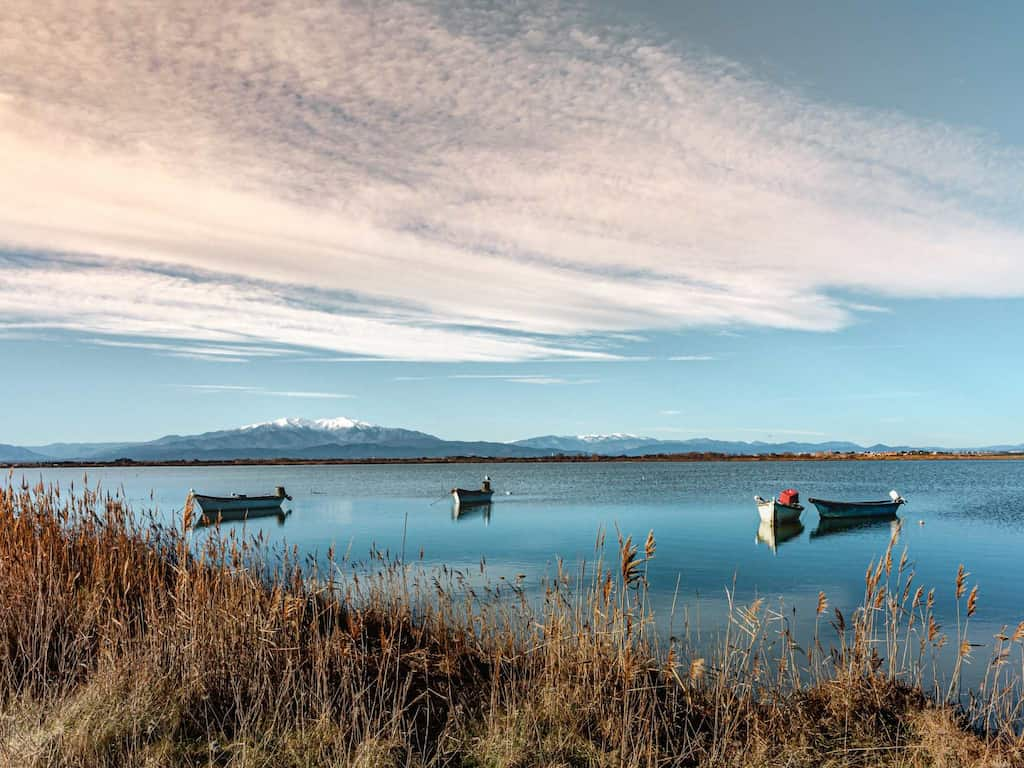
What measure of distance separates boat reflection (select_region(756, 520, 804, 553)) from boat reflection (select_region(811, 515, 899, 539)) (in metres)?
0.94

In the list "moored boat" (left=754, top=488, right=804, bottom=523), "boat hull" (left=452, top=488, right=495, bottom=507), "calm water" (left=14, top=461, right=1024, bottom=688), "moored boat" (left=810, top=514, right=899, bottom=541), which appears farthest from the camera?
"boat hull" (left=452, top=488, right=495, bottom=507)

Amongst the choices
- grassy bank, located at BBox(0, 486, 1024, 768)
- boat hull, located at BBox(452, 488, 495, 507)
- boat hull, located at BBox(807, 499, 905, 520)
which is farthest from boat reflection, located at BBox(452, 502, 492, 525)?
grassy bank, located at BBox(0, 486, 1024, 768)

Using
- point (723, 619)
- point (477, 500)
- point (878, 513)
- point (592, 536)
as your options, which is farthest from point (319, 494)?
point (723, 619)

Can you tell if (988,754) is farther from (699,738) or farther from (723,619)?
(723,619)

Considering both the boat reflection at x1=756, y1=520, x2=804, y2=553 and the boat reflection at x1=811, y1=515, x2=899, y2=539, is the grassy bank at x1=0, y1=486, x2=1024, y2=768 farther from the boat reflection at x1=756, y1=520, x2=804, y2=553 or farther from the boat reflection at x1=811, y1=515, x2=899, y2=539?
the boat reflection at x1=811, y1=515, x2=899, y2=539

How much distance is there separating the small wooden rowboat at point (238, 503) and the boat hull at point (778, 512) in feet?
96.7

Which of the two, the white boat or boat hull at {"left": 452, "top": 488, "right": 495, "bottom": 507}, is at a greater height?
the white boat

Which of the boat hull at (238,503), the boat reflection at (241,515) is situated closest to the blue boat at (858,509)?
the boat reflection at (241,515)

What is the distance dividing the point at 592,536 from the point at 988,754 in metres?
25.9

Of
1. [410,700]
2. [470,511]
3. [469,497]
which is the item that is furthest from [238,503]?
[410,700]

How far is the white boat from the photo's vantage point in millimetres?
35625

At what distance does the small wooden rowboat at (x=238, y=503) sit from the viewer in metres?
43.0

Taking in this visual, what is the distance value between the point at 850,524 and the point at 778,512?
775 centimetres

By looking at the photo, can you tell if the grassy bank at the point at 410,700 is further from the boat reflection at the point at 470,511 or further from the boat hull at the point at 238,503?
the boat hull at the point at 238,503
